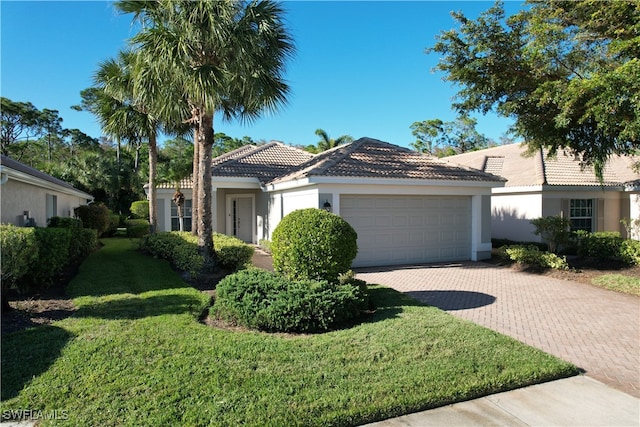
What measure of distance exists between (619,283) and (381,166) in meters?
7.33

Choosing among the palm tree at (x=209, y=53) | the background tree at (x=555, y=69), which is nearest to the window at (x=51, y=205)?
the palm tree at (x=209, y=53)

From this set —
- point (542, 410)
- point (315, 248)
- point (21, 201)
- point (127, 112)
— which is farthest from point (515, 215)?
point (21, 201)

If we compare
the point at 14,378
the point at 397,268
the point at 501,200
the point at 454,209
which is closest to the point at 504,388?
the point at 14,378

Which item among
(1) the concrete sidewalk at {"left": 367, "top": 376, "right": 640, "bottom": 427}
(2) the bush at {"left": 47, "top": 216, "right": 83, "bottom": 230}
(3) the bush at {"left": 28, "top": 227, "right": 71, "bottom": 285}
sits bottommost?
(1) the concrete sidewalk at {"left": 367, "top": 376, "right": 640, "bottom": 427}

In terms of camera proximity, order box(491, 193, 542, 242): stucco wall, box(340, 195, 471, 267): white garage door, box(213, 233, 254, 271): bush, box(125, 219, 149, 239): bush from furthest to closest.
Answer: box(125, 219, 149, 239): bush, box(491, 193, 542, 242): stucco wall, box(340, 195, 471, 267): white garage door, box(213, 233, 254, 271): bush

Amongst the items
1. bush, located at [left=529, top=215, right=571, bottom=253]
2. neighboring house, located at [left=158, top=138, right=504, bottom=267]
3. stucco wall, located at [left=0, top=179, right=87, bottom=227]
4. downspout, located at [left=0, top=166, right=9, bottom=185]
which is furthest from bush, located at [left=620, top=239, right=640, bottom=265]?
stucco wall, located at [left=0, top=179, right=87, bottom=227]

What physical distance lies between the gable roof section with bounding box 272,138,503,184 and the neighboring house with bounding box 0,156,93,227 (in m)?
7.50

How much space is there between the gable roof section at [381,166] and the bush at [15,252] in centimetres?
704

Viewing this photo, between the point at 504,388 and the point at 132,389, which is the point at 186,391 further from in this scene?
the point at 504,388

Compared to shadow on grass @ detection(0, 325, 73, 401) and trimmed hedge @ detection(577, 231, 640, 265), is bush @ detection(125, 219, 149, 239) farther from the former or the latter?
trimmed hedge @ detection(577, 231, 640, 265)

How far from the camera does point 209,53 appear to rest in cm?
994

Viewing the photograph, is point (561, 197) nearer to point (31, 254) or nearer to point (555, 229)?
point (555, 229)

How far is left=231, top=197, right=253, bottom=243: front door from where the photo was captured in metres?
18.5

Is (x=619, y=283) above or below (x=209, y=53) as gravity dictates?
below
